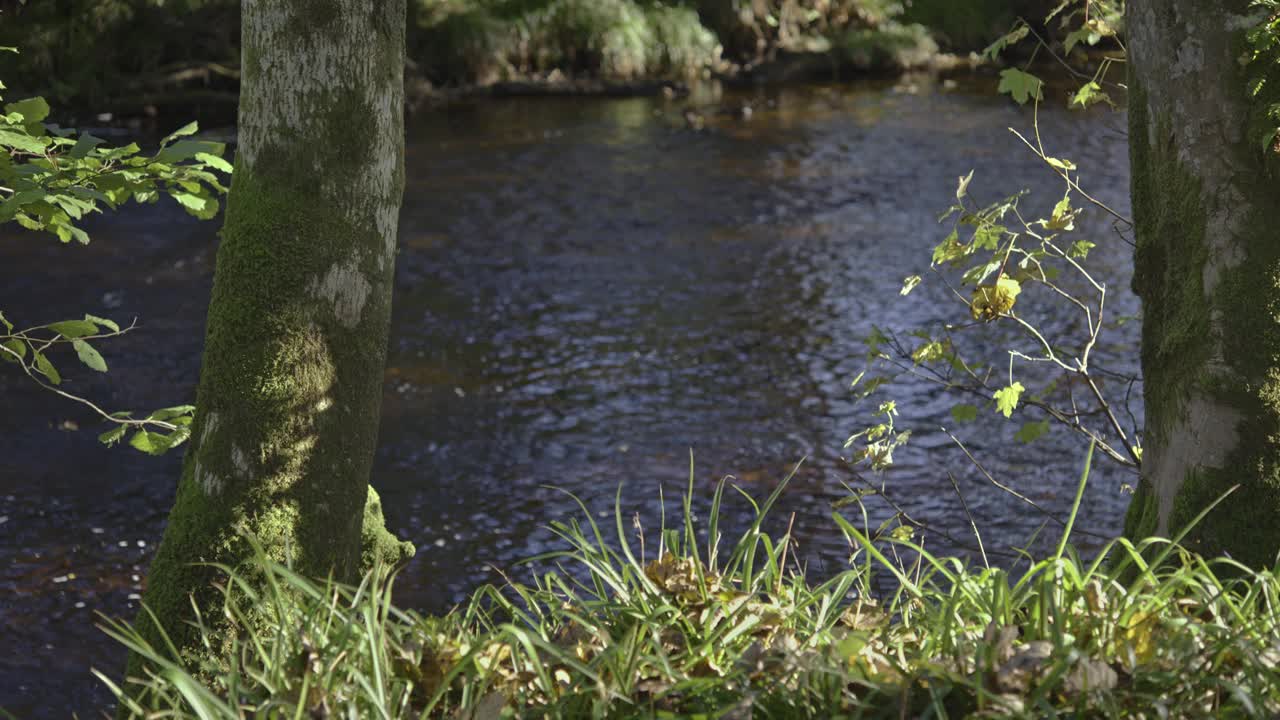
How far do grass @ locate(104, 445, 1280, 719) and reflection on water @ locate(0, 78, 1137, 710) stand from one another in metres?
1.10

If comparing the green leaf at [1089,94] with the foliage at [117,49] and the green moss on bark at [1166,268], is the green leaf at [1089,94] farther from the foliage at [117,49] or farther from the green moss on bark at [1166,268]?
the foliage at [117,49]

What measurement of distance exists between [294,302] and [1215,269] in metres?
2.24

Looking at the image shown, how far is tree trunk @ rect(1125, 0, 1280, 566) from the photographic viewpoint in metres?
3.24

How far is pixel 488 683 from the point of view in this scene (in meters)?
2.74

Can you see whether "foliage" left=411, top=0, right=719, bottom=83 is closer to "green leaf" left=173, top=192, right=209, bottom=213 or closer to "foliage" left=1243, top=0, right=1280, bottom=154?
"green leaf" left=173, top=192, right=209, bottom=213

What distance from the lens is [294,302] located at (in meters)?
3.27

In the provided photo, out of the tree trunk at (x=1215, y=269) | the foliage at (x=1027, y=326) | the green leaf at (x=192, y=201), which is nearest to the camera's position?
the tree trunk at (x=1215, y=269)

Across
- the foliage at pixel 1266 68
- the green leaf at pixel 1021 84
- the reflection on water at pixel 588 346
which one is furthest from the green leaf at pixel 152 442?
the foliage at pixel 1266 68

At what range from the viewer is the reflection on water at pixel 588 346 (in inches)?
266

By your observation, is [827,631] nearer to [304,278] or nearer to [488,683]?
[488,683]

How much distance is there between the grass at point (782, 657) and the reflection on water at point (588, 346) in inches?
43.5

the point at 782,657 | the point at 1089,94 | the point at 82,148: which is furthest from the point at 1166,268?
the point at 82,148

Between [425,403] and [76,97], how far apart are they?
12.4 metres

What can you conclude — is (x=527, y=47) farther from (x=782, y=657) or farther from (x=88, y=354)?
(x=782, y=657)
